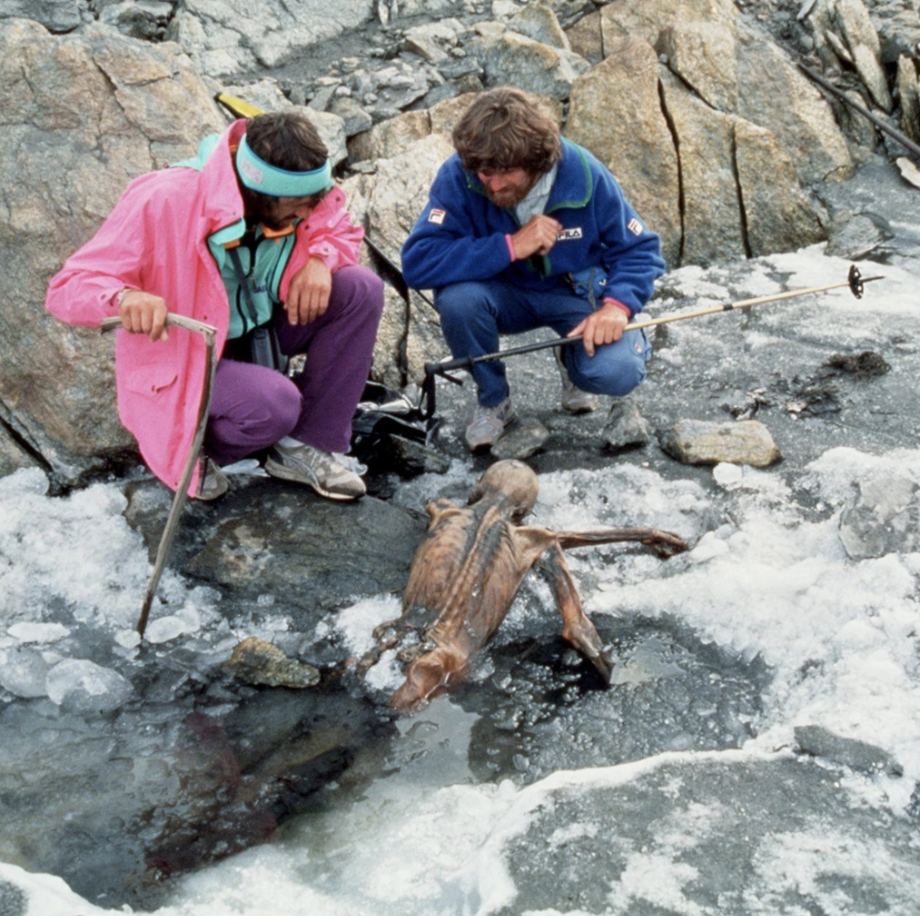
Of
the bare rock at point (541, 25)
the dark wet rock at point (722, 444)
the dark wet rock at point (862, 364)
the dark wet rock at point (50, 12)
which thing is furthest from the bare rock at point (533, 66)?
the dark wet rock at point (722, 444)

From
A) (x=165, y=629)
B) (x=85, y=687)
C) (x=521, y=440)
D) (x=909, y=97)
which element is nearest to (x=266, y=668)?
(x=165, y=629)

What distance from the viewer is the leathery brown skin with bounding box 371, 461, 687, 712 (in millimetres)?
3555

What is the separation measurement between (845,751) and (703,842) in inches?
23.6

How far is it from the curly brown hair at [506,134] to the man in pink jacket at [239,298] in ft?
2.03

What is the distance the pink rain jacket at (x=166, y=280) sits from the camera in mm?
3623

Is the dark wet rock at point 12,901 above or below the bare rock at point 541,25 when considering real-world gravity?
below

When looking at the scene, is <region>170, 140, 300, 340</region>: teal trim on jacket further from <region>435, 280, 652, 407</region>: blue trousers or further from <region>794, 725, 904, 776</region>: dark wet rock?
<region>794, 725, 904, 776</region>: dark wet rock

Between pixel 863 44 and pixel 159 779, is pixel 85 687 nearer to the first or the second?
pixel 159 779

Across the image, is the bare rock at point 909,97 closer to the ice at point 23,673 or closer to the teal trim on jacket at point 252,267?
the teal trim on jacket at point 252,267

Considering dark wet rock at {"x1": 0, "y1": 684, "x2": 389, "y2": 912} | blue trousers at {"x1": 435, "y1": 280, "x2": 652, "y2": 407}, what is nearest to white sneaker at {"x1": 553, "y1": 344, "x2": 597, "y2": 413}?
blue trousers at {"x1": 435, "y1": 280, "x2": 652, "y2": 407}

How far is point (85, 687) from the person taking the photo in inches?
140

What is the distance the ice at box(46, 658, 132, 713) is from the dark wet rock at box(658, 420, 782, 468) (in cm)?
276

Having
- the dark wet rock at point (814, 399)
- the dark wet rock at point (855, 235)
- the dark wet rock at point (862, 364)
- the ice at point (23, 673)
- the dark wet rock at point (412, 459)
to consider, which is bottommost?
the ice at point (23, 673)

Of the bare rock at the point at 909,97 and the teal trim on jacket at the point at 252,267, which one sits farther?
the bare rock at the point at 909,97
